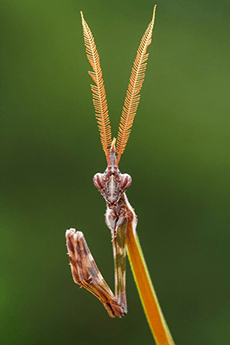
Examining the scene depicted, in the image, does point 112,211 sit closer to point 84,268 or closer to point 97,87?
point 84,268

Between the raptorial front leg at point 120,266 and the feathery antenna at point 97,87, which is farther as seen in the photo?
the raptorial front leg at point 120,266

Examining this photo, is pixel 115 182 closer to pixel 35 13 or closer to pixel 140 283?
pixel 140 283

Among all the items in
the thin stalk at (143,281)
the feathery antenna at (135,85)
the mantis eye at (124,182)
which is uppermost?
the feathery antenna at (135,85)

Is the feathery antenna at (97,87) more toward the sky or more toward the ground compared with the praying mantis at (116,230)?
more toward the sky

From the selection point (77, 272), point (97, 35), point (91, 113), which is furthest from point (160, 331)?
point (97, 35)

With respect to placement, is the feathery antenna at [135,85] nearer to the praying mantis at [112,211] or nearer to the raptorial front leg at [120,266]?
the praying mantis at [112,211]

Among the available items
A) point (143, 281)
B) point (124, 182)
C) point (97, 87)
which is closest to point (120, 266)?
point (143, 281)

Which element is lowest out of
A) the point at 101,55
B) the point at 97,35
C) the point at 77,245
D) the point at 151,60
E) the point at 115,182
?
the point at 77,245

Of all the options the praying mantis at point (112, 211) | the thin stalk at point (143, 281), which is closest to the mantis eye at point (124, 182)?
the praying mantis at point (112, 211)

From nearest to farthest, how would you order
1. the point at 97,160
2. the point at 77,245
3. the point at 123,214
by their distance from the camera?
the point at 77,245 → the point at 123,214 → the point at 97,160
